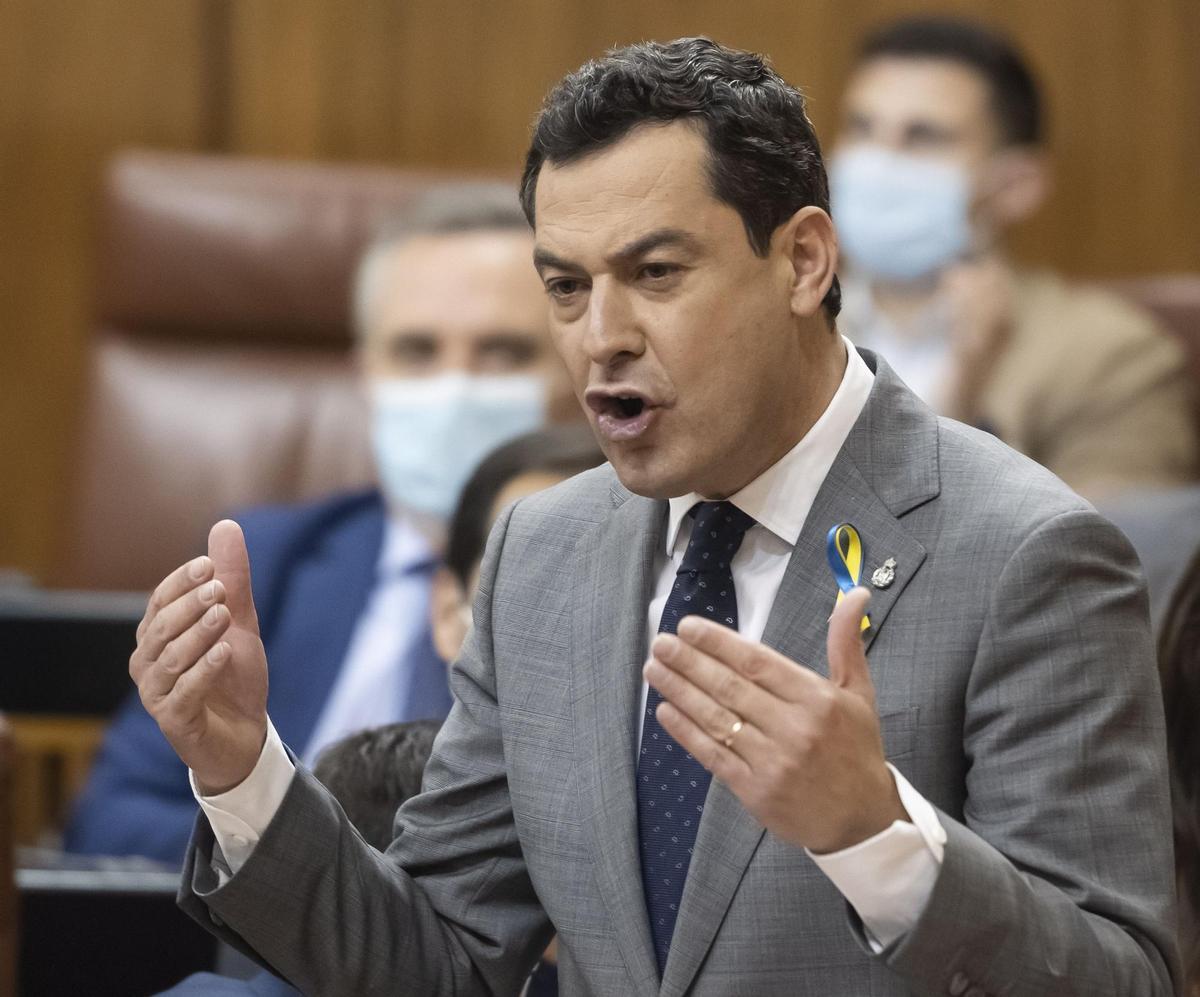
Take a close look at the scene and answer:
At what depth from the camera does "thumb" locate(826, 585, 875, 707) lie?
0.91m

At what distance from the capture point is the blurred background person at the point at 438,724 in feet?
4.30

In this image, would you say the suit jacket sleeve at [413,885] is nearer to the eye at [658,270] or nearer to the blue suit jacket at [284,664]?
the eye at [658,270]

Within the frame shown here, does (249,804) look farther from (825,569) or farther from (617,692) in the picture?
(825,569)

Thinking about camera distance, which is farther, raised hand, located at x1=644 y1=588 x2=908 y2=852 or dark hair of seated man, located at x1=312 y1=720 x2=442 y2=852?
dark hair of seated man, located at x1=312 y1=720 x2=442 y2=852

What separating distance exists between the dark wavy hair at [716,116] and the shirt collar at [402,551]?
136 centimetres

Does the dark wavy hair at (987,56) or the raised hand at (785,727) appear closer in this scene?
the raised hand at (785,727)

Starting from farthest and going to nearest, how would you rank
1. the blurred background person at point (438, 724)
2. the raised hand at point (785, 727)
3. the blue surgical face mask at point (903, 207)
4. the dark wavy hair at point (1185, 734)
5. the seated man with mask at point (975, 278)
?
the blue surgical face mask at point (903, 207), the seated man with mask at point (975, 278), the dark wavy hair at point (1185, 734), the blurred background person at point (438, 724), the raised hand at point (785, 727)

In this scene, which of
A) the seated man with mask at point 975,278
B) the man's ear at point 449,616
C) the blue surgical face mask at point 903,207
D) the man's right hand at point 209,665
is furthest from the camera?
the blue surgical face mask at point 903,207

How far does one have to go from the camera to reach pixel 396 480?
2521 mm

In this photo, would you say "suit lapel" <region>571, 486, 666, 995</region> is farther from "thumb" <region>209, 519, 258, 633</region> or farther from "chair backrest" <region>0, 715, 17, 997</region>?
"chair backrest" <region>0, 715, 17, 997</region>

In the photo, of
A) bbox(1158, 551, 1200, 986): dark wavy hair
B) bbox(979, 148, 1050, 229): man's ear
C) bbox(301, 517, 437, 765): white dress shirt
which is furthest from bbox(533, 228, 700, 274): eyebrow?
bbox(979, 148, 1050, 229): man's ear

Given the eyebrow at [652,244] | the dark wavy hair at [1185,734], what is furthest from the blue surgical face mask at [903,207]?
the eyebrow at [652,244]

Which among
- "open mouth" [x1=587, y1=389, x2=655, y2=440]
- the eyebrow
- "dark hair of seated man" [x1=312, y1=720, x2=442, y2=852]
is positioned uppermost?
the eyebrow

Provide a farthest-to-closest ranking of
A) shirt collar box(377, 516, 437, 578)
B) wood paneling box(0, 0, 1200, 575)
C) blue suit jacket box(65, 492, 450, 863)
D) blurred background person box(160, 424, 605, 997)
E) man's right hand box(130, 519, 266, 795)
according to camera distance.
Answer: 1. wood paneling box(0, 0, 1200, 575)
2. shirt collar box(377, 516, 437, 578)
3. blue suit jacket box(65, 492, 450, 863)
4. blurred background person box(160, 424, 605, 997)
5. man's right hand box(130, 519, 266, 795)
